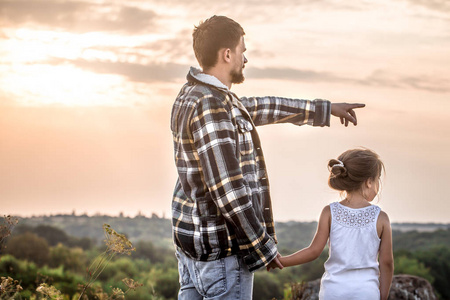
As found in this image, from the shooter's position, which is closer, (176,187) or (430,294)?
(176,187)

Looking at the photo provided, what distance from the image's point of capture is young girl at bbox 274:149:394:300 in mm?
3363

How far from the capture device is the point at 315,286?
667 cm

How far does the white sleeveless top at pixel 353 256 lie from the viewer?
11.0 feet

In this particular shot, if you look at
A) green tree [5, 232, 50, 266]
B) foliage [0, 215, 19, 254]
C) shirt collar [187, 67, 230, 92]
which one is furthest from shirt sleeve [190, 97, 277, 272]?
green tree [5, 232, 50, 266]

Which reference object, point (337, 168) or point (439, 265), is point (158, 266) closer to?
point (439, 265)

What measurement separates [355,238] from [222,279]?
0.90 m

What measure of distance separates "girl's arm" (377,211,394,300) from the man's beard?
1.18 metres

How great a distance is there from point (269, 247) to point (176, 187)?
2.08 ft

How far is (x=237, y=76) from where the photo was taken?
332 centimetres

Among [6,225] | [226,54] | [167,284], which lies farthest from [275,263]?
[167,284]

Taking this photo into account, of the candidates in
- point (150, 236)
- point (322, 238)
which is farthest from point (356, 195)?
point (150, 236)

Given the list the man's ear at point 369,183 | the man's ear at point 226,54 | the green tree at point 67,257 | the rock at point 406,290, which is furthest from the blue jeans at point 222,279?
the green tree at point 67,257

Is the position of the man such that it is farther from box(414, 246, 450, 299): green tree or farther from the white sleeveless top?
box(414, 246, 450, 299): green tree

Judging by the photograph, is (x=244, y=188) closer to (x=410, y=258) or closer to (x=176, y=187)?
(x=176, y=187)
